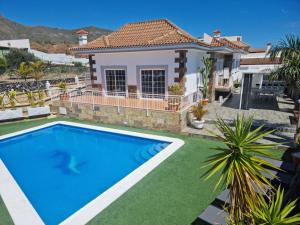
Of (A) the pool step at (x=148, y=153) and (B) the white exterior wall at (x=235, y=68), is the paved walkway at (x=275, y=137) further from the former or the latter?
(B) the white exterior wall at (x=235, y=68)

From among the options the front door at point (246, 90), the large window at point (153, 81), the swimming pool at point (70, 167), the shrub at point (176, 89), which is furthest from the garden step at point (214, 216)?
the front door at point (246, 90)

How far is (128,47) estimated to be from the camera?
1322 cm

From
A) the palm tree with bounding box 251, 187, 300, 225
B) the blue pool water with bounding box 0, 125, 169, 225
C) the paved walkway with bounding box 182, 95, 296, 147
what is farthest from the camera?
the paved walkway with bounding box 182, 95, 296, 147

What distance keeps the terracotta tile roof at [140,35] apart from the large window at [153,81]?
2190 millimetres

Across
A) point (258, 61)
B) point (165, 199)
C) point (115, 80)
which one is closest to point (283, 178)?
point (165, 199)

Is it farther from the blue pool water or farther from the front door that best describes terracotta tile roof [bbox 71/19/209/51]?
the blue pool water

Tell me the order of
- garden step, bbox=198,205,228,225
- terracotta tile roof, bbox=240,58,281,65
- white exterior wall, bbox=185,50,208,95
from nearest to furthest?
garden step, bbox=198,205,228,225
white exterior wall, bbox=185,50,208,95
terracotta tile roof, bbox=240,58,281,65

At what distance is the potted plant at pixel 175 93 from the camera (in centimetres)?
1155

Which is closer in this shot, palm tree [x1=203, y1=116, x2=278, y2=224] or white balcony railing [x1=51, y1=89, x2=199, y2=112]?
palm tree [x1=203, y1=116, x2=278, y2=224]

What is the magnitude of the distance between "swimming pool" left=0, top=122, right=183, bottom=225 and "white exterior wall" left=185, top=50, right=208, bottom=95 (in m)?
5.64

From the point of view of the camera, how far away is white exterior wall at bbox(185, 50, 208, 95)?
46.5 ft

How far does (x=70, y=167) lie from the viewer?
28.9ft

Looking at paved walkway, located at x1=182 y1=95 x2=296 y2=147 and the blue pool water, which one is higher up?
paved walkway, located at x1=182 y1=95 x2=296 y2=147

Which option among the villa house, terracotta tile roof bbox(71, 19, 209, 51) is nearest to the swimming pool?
the villa house
